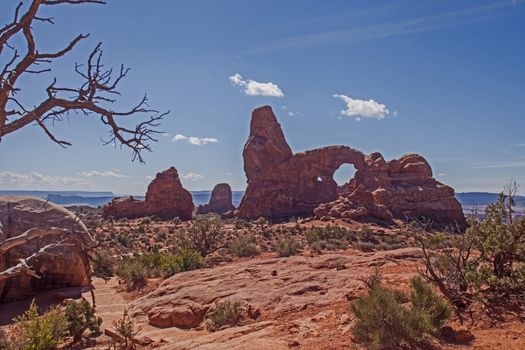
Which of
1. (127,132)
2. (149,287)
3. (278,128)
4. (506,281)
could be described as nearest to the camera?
(127,132)

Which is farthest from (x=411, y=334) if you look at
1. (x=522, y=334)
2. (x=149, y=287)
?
(x=149, y=287)

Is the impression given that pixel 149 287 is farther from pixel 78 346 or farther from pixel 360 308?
pixel 360 308

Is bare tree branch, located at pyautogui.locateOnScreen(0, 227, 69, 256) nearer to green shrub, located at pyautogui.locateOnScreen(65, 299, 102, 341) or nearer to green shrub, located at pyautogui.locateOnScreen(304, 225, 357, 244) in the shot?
green shrub, located at pyautogui.locateOnScreen(65, 299, 102, 341)

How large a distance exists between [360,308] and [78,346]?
542cm

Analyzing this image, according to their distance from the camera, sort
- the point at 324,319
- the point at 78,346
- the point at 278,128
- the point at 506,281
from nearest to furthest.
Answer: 1. the point at 506,281
2. the point at 324,319
3. the point at 78,346
4. the point at 278,128

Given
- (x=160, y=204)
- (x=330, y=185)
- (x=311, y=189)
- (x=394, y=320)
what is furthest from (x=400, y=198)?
(x=394, y=320)

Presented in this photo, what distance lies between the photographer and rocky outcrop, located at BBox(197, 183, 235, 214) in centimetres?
6316

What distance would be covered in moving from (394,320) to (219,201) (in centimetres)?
5931

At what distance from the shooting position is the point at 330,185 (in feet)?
162

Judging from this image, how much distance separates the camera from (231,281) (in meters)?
10.5

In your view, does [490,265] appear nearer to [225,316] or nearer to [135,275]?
[225,316]

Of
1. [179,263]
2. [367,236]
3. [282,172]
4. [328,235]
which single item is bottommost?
[367,236]

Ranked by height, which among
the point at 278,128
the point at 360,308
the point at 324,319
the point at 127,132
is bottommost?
the point at 324,319

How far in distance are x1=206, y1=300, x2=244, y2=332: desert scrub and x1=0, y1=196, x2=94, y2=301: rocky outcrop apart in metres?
4.11
